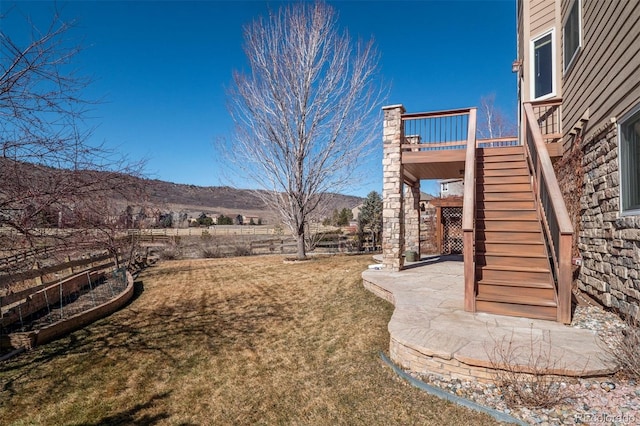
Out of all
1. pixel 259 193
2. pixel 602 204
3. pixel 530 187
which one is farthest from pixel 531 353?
pixel 259 193

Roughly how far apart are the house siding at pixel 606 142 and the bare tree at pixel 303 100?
827cm

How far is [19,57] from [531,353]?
5.81 m

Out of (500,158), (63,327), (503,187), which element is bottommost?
(63,327)

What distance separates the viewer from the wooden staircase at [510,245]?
15.5 ft

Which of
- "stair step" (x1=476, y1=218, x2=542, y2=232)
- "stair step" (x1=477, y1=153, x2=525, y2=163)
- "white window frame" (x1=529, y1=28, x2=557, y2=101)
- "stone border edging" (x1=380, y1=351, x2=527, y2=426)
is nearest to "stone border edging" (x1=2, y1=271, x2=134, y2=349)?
"stone border edging" (x1=380, y1=351, x2=527, y2=426)

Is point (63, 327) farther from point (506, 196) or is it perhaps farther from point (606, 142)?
point (606, 142)

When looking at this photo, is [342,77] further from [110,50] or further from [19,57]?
[19,57]

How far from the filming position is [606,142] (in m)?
4.80

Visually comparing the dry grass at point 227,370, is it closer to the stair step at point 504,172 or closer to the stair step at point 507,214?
the stair step at point 507,214

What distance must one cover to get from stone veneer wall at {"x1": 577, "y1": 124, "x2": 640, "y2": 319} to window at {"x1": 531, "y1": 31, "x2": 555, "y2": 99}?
9.37 feet

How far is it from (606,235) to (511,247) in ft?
4.08

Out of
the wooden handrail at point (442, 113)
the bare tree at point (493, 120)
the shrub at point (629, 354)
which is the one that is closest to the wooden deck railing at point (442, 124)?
the wooden handrail at point (442, 113)

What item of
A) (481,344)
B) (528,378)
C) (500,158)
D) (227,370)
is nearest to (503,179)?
(500,158)

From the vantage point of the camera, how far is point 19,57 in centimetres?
361
